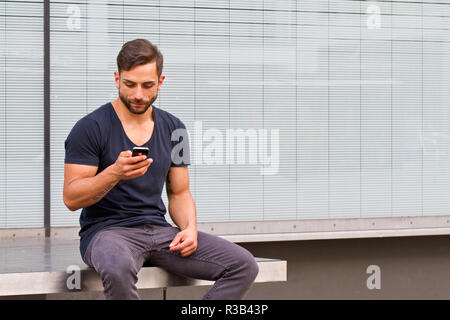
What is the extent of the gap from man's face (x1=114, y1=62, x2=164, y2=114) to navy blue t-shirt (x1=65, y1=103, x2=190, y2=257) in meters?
0.11

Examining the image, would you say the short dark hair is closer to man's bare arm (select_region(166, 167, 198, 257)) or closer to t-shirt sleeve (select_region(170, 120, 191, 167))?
t-shirt sleeve (select_region(170, 120, 191, 167))

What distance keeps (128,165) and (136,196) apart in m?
0.44

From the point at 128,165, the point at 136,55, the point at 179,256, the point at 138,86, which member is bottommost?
the point at 179,256

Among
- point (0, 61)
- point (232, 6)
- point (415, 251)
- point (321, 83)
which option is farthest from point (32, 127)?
point (415, 251)

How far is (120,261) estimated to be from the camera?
3332 mm

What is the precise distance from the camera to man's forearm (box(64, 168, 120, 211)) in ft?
11.1

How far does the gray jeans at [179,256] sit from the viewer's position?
11.3 feet

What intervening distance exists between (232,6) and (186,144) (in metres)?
1.82

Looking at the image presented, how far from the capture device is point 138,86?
3584 millimetres

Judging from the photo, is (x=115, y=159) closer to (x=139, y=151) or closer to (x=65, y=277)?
(x=139, y=151)
